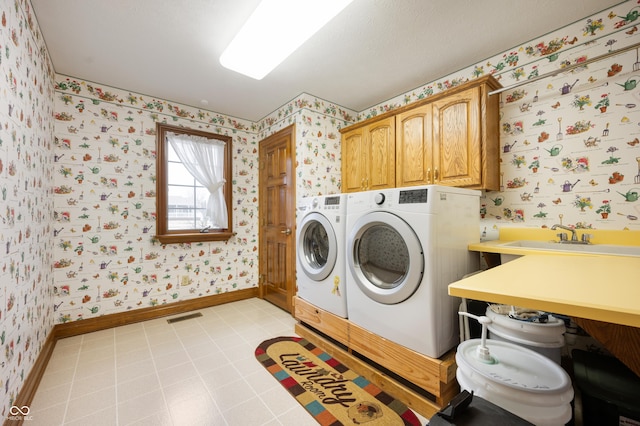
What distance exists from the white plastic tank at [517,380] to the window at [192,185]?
2908 millimetres

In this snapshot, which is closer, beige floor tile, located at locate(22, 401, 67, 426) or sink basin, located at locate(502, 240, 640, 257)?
beige floor tile, located at locate(22, 401, 67, 426)

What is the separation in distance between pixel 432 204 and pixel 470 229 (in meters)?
0.52

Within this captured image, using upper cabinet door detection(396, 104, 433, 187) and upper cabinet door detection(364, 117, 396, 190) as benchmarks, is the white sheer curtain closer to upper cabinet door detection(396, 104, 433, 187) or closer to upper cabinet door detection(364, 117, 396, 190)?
upper cabinet door detection(364, 117, 396, 190)

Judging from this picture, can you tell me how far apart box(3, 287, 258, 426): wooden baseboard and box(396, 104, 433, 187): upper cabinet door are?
101 inches

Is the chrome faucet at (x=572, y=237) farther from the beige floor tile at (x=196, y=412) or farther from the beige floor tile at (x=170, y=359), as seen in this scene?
the beige floor tile at (x=170, y=359)

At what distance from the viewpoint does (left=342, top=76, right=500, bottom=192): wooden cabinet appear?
1.96 metres

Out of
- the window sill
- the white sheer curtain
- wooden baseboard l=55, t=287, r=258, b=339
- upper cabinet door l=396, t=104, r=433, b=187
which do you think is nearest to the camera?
upper cabinet door l=396, t=104, r=433, b=187

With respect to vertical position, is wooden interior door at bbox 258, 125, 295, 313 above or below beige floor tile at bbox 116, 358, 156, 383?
above

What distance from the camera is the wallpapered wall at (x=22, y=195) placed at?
49.3 inches

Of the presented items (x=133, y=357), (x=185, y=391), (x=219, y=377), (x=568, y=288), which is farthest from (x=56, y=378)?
(x=568, y=288)

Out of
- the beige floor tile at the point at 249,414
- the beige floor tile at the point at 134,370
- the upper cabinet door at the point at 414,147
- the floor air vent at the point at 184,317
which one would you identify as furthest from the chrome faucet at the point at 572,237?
the floor air vent at the point at 184,317

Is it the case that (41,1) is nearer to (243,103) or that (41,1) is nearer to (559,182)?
(243,103)

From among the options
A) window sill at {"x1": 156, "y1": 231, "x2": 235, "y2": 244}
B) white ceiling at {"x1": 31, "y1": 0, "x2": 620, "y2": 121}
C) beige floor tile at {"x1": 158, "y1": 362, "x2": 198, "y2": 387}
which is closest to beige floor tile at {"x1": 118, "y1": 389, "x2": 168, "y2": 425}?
beige floor tile at {"x1": 158, "y1": 362, "x2": 198, "y2": 387}

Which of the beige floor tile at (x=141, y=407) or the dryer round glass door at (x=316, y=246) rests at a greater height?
the dryer round glass door at (x=316, y=246)
